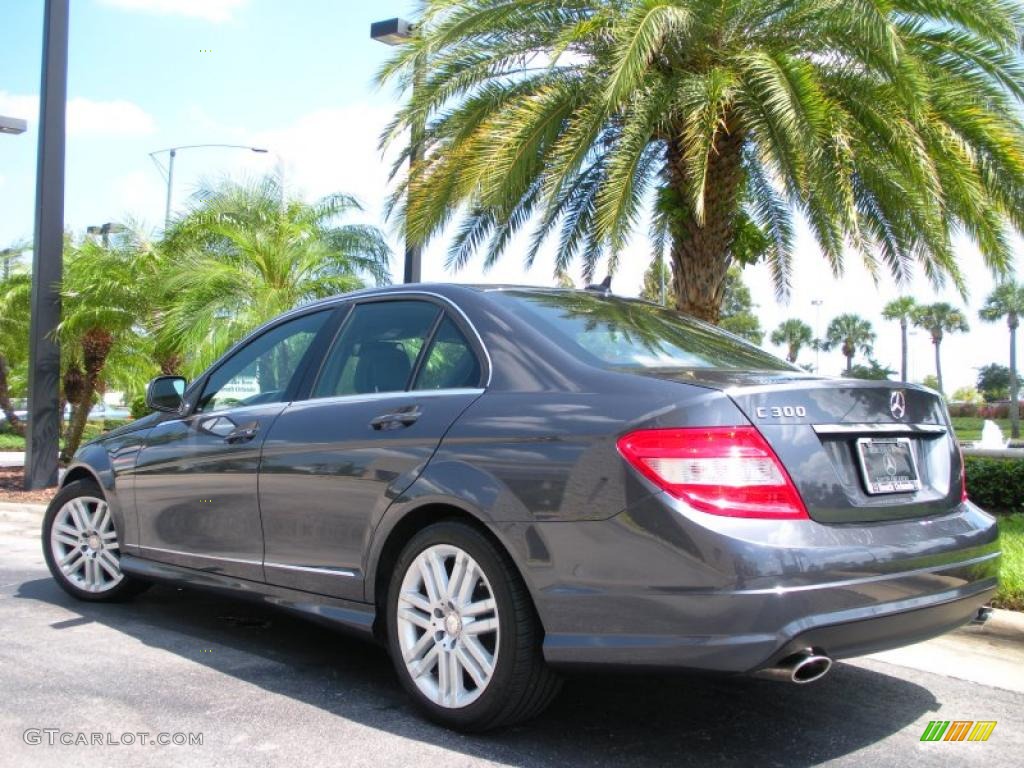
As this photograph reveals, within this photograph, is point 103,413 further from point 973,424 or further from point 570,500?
point 973,424

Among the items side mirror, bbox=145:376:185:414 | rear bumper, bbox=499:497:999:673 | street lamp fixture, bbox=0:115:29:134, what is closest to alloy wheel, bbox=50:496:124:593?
side mirror, bbox=145:376:185:414

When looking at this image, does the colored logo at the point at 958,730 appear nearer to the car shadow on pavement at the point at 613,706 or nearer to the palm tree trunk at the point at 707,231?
the car shadow on pavement at the point at 613,706

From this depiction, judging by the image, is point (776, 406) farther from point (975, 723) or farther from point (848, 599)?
point (975, 723)

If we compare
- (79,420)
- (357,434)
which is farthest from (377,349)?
(79,420)

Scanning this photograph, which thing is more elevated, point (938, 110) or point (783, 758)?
point (938, 110)

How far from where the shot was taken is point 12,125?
13.5 m

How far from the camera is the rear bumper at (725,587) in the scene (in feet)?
9.83

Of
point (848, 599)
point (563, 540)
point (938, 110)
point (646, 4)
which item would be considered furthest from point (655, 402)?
point (938, 110)

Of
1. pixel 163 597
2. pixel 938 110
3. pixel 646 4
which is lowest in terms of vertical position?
pixel 163 597

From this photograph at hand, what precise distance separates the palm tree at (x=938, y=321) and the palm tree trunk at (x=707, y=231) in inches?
2903

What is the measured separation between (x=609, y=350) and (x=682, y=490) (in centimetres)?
80

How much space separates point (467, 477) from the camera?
3.55 meters

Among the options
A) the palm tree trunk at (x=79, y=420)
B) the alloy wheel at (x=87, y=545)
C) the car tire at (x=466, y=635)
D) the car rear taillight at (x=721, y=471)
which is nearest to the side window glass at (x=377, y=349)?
the car tire at (x=466, y=635)

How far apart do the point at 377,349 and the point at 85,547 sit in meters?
2.45
